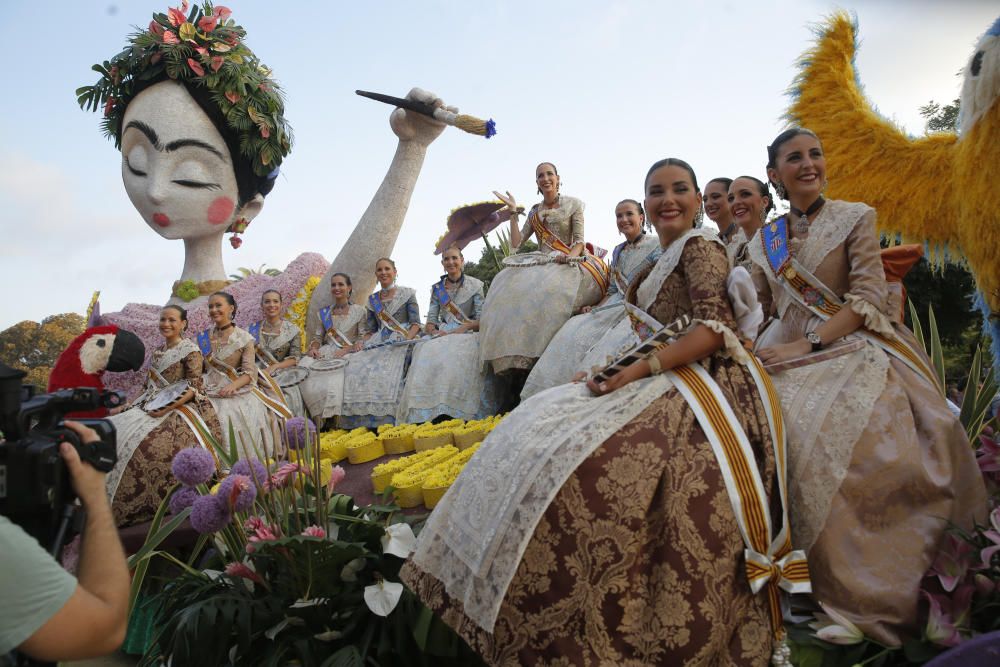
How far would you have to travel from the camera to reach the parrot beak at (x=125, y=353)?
6.59 ft

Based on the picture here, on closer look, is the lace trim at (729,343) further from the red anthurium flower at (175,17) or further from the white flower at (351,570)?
the red anthurium flower at (175,17)

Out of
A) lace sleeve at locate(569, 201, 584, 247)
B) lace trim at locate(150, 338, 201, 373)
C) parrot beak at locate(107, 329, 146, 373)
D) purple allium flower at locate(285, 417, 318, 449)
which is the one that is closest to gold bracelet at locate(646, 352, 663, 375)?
purple allium flower at locate(285, 417, 318, 449)

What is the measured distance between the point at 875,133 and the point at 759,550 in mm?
3452

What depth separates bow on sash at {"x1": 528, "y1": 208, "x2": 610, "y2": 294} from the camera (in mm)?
5452

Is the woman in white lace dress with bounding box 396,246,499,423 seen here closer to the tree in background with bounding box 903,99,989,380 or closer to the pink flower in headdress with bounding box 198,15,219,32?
the pink flower in headdress with bounding box 198,15,219,32

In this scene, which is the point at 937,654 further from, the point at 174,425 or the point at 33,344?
the point at 33,344

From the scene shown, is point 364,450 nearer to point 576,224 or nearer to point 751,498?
point 576,224

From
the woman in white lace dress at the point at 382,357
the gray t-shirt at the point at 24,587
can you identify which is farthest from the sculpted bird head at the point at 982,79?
the gray t-shirt at the point at 24,587

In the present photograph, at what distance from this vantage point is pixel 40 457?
151 centimetres

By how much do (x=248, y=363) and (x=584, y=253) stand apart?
280cm

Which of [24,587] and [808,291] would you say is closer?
[24,587]

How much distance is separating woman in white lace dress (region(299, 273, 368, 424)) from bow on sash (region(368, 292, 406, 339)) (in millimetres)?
297

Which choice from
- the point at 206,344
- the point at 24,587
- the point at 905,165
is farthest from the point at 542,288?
the point at 24,587

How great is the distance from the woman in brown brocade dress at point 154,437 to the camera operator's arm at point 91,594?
Answer: 11.1 feet
